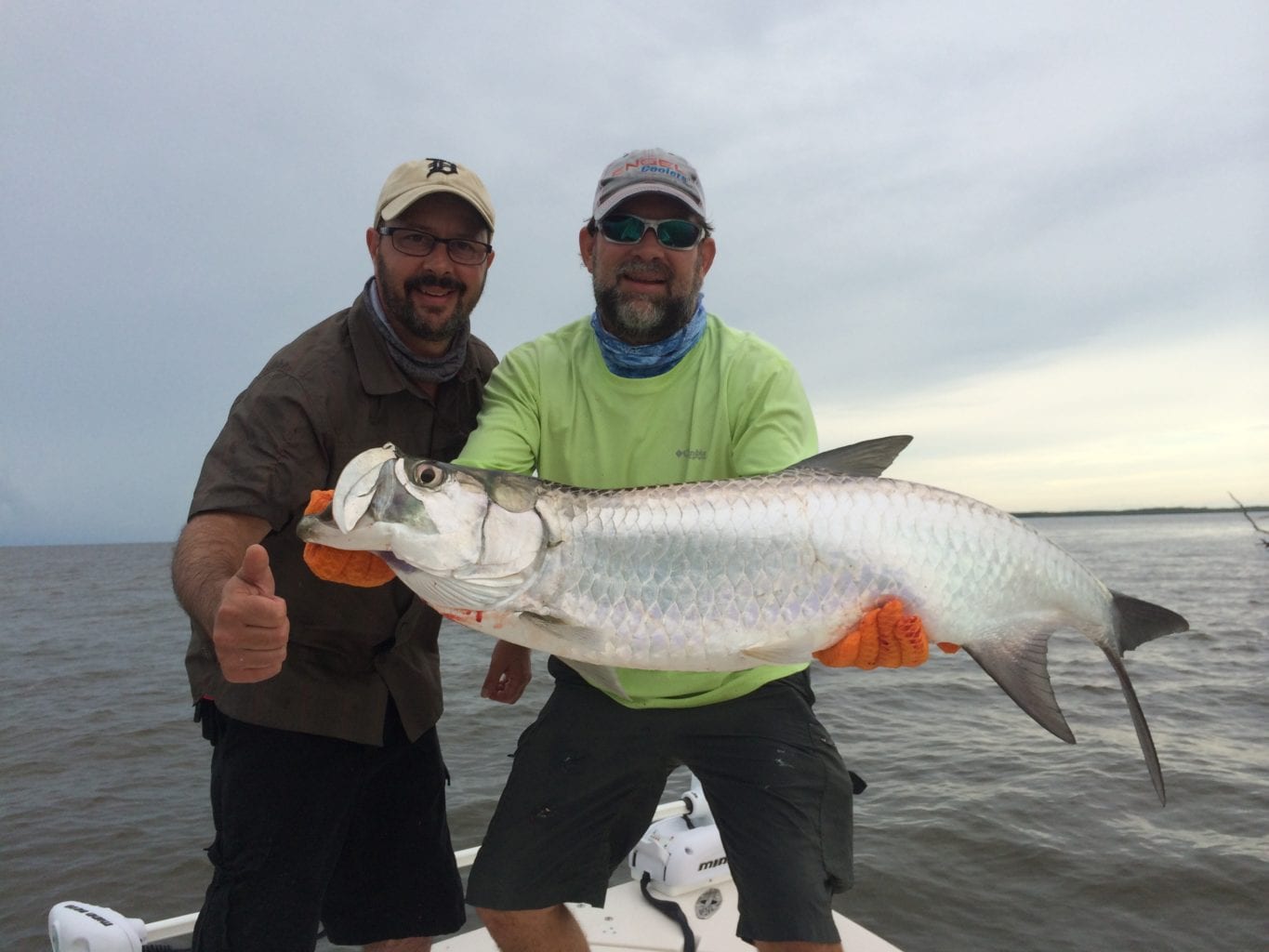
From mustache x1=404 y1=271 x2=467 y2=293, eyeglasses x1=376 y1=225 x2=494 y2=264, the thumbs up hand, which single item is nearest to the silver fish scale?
the thumbs up hand

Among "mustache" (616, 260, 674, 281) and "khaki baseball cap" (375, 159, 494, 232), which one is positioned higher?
"khaki baseball cap" (375, 159, 494, 232)

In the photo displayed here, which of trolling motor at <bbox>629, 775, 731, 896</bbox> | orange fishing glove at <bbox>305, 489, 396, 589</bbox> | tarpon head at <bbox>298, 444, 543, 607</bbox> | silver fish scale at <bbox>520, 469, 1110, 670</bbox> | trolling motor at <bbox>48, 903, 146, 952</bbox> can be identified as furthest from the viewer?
trolling motor at <bbox>629, 775, 731, 896</bbox>

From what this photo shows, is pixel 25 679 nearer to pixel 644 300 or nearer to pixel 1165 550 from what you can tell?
pixel 644 300

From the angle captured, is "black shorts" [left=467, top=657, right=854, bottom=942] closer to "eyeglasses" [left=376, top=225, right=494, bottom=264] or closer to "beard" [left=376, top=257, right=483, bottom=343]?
"beard" [left=376, top=257, right=483, bottom=343]

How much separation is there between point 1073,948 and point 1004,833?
1621 millimetres

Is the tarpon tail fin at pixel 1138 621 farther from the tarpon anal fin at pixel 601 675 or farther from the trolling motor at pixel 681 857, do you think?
the trolling motor at pixel 681 857

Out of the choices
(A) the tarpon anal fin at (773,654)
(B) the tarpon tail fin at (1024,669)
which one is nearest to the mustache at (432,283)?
(A) the tarpon anal fin at (773,654)

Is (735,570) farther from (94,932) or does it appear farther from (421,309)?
(94,932)

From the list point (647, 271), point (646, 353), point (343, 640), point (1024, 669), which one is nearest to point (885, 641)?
point (1024, 669)

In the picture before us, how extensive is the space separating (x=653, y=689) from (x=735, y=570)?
30.4 inches

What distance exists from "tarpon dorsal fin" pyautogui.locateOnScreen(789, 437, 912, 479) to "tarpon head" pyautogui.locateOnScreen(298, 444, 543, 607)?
3.49ft

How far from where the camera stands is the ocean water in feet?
19.9

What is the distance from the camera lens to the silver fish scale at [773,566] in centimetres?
276

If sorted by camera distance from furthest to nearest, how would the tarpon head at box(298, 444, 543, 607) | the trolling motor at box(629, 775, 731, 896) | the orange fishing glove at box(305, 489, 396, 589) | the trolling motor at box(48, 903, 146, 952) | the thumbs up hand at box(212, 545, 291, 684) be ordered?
1. the trolling motor at box(629, 775, 731, 896)
2. the trolling motor at box(48, 903, 146, 952)
3. the orange fishing glove at box(305, 489, 396, 589)
4. the tarpon head at box(298, 444, 543, 607)
5. the thumbs up hand at box(212, 545, 291, 684)
